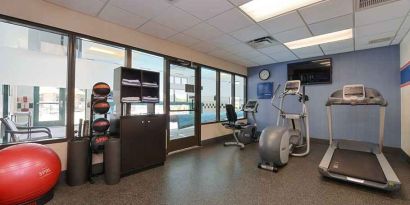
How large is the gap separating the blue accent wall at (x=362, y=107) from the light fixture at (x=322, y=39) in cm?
127

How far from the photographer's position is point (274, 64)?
245 inches

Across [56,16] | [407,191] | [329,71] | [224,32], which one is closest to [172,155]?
[224,32]

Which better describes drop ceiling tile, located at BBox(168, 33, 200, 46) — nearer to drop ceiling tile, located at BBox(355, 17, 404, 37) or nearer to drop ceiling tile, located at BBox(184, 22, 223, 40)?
drop ceiling tile, located at BBox(184, 22, 223, 40)

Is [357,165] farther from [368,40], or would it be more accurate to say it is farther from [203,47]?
[203,47]

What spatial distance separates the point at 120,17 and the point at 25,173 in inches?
97.7

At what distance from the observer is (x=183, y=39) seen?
403 centimetres

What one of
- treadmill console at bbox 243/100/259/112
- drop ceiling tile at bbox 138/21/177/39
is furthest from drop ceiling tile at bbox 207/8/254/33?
treadmill console at bbox 243/100/259/112

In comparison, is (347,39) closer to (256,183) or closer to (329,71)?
(329,71)

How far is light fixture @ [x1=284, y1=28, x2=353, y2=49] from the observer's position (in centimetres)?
378

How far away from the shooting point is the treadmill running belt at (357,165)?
8.22 ft

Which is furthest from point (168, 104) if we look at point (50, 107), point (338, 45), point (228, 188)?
point (338, 45)

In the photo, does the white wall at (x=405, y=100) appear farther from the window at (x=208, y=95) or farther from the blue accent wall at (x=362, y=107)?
the window at (x=208, y=95)

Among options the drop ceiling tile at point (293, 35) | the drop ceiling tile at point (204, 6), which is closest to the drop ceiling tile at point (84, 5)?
the drop ceiling tile at point (204, 6)

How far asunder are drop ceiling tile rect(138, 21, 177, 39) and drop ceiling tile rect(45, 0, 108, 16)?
777 mm
